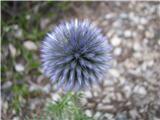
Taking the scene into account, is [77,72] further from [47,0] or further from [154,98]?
[47,0]

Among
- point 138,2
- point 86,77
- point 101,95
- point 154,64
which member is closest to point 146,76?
point 154,64

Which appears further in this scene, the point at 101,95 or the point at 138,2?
the point at 138,2

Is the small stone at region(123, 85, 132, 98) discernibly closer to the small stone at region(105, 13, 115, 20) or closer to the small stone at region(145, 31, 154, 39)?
the small stone at region(145, 31, 154, 39)

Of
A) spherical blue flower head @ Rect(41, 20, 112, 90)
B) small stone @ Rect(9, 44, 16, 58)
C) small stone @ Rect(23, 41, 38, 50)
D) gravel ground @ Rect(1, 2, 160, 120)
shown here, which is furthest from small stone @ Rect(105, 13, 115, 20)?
A: spherical blue flower head @ Rect(41, 20, 112, 90)

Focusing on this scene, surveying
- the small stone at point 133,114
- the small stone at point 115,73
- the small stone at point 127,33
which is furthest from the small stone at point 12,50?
the small stone at point 133,114

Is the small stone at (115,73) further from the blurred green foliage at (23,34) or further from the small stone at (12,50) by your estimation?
the small stone at (12,50)

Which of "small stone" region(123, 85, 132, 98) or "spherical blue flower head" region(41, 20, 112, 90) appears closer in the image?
"spherical blue flower head" region(41, 20, 112, 90)
